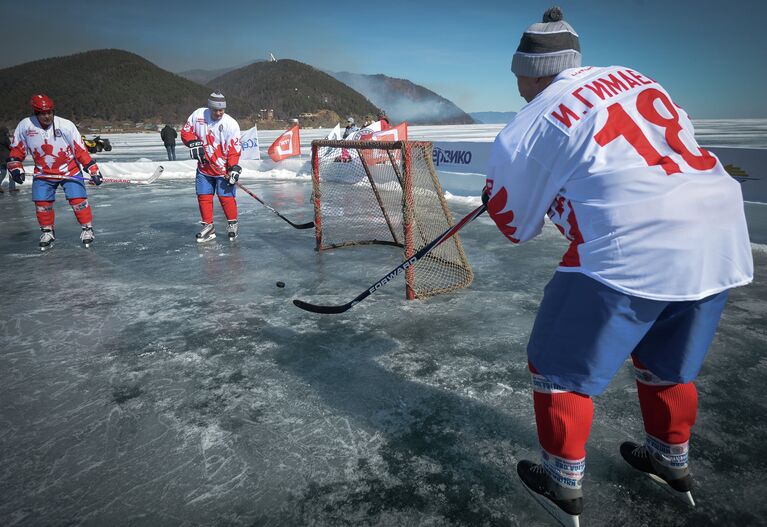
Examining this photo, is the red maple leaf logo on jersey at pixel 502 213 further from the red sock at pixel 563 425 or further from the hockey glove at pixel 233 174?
the hockey glove at pixel 233 174

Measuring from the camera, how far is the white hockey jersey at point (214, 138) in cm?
545

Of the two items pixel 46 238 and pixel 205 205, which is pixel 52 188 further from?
pixel 205 205

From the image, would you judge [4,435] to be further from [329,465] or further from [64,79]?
[64,79]

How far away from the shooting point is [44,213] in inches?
213

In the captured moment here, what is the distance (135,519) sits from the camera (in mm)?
1552

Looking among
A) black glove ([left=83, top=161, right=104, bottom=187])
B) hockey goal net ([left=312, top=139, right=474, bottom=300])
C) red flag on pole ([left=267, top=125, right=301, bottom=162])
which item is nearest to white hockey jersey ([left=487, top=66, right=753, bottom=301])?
hockey goal net ([left=312, top=139, right=474, bottom=300])

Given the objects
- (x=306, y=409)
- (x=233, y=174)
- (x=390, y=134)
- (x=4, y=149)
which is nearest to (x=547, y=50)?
(x=306, y=409)

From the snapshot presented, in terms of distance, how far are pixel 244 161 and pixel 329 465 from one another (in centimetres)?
1274

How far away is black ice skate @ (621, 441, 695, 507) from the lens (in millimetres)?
1569

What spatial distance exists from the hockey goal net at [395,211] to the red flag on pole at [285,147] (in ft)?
5.93

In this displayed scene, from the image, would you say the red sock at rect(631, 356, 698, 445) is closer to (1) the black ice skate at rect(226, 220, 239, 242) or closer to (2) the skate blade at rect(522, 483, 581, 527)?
(2) the skate blade at rect(522, 483, 581, 527)

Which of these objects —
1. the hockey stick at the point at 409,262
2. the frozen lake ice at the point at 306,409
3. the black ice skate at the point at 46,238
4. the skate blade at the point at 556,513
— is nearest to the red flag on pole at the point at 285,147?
the black ice skate at the point at 46,238

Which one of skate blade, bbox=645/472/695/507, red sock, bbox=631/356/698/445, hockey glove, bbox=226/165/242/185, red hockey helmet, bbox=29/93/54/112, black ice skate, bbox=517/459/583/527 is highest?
red hockey helmet, bbox=29/93/54/112

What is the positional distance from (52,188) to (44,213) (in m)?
0.32
